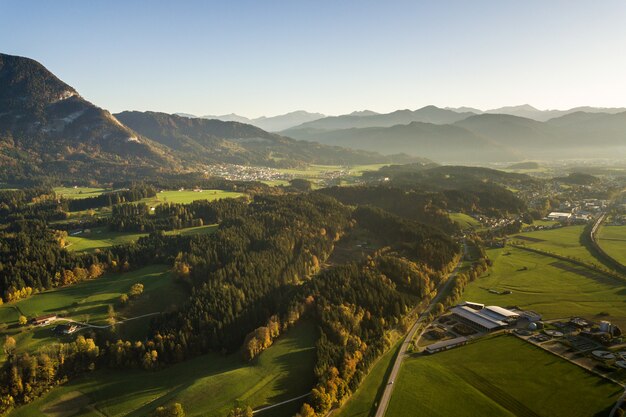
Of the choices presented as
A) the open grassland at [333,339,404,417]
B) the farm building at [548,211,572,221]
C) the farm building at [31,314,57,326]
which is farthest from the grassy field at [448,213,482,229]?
the farm building at [31,314,57,326]

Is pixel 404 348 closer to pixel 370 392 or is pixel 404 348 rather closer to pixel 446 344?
pixel 446 344

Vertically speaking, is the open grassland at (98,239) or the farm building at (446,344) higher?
the open grassland at (98,239)

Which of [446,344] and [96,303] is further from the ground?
[96,303]

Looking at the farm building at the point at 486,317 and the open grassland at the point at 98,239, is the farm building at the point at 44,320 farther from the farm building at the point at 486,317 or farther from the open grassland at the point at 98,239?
the farm building at the point at 486,317

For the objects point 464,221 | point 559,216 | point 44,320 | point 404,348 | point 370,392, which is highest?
point 464,221

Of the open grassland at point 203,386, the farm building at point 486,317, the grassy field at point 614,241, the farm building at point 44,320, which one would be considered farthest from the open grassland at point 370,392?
the grassy field at point 614,241

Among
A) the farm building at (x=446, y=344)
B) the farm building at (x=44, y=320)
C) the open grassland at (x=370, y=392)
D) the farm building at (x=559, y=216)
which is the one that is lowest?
the open grassland at (x=370, y=392)

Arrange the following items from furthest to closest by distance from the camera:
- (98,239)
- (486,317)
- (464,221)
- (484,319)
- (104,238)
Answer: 1. (464,221)
2. (104,238)
3. (98,239)
4. (486,317)
5. (484,319)

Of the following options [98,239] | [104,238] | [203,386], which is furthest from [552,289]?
[98,239]

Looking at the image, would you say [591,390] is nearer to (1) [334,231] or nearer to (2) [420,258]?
(2) [420,258]
